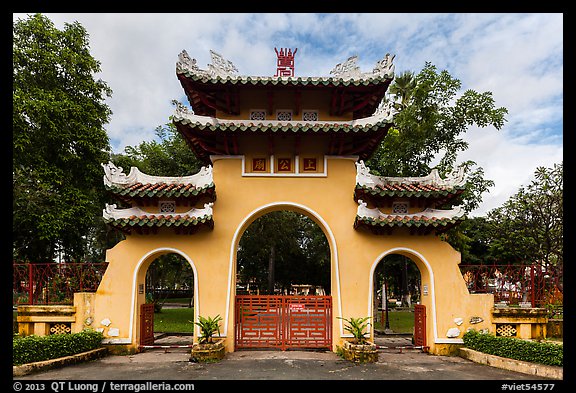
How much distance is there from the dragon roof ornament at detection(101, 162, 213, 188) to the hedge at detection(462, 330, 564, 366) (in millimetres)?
7852

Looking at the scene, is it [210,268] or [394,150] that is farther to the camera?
[394,150]

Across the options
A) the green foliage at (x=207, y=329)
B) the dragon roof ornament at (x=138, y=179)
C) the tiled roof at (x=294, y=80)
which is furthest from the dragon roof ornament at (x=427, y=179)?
the green foliage at (x=207, y=329)

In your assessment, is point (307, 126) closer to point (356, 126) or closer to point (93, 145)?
point (356, 126)

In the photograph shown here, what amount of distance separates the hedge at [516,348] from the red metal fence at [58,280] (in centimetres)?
973

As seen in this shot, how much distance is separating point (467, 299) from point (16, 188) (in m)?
15.9

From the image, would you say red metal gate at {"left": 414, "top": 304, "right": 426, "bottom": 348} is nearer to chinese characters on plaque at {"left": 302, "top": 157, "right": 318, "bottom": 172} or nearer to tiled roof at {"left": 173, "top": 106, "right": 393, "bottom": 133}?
chinese characters on plaque at {"left": 302, "top": 157, "right": 318, "bottom": 172}

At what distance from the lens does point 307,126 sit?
1143cm

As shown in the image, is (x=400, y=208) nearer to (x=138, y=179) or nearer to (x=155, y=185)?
(x=155, y=185)

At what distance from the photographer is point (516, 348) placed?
9.66 metres

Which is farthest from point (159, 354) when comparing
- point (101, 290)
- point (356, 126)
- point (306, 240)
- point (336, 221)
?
point (306, 240)

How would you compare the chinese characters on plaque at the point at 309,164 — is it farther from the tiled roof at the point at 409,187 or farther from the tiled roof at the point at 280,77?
the tiled roof at the point at 280,77

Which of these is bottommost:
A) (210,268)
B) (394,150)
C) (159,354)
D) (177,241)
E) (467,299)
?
(159,354)

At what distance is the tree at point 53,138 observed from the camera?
A: 55.0 feet

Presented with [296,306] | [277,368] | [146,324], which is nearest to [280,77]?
[296,306]
